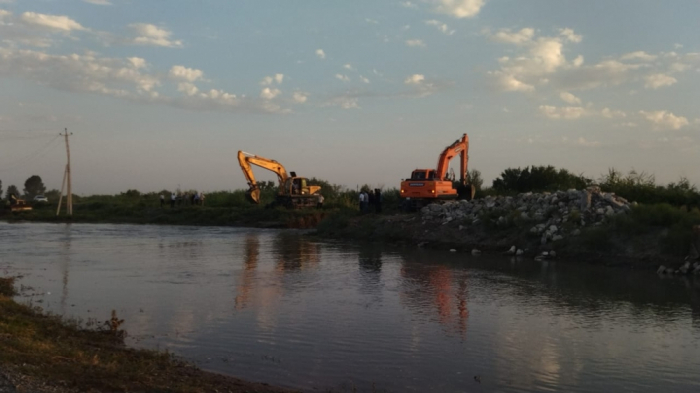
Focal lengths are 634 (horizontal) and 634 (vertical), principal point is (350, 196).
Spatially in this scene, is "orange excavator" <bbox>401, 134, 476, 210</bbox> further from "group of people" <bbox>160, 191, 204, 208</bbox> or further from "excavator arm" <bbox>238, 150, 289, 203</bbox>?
"group of people" <bbox>160, 191, 204, 208</bbox>

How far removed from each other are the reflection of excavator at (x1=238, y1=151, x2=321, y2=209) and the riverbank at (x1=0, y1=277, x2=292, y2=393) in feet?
127

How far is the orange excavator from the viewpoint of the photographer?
35.5m

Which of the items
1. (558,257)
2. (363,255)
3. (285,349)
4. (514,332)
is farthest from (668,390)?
(363,255)

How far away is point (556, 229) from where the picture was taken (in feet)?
78.1

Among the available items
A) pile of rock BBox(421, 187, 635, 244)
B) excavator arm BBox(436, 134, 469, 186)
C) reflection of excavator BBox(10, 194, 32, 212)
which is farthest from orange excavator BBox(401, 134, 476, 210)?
reflection of excavator BBox(10, 194, 32, 212)

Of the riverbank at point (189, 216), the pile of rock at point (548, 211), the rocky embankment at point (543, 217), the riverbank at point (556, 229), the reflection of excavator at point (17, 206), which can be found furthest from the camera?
the reflection of excavator at point (17, 206)

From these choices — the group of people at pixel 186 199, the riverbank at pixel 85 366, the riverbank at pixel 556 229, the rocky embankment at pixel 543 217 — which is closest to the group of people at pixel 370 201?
the riverbank at pixel 556 229

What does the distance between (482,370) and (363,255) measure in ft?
51.1

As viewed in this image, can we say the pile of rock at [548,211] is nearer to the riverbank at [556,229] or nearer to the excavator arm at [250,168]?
the riverbank at [556,229]

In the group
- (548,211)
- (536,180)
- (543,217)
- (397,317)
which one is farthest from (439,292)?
(536,180)

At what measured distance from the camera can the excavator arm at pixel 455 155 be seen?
123 ft

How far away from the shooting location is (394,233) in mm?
30281

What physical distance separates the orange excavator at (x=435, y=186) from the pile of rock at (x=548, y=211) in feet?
17.6

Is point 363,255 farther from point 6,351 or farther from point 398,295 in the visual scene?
point 6,351
